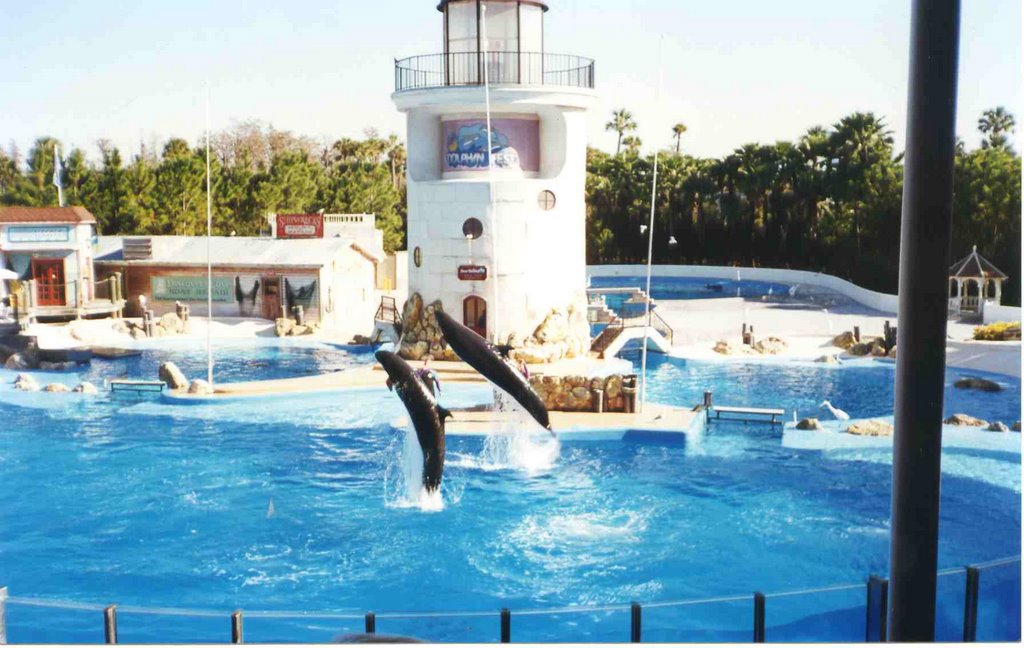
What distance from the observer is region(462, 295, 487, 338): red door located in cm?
1376

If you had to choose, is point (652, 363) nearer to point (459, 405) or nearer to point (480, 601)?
point (459, 405)

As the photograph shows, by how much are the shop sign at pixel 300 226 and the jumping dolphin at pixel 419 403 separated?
1196cm

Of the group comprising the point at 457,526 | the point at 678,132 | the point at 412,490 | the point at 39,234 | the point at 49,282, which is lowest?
the point at 457,526

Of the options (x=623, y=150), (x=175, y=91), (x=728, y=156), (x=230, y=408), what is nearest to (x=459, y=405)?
(x=230, y=408)

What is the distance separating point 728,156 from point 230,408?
14.4 meters

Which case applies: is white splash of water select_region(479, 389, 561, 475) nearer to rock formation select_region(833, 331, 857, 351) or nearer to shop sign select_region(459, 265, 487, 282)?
shop sign select_region(459, 265, 487, 282)

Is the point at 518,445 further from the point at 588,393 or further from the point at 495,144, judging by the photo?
the point at 495,144

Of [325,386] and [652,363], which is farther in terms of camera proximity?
[652,363]

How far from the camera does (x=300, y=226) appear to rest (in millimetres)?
19578

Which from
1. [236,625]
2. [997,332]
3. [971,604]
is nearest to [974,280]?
[997,332]

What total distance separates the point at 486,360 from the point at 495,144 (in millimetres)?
5562

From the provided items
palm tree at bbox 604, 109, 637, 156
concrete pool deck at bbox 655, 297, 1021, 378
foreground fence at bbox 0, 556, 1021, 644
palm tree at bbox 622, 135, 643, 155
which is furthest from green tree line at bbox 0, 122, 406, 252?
foreground fence at bbox 0, 556, 1021, 644

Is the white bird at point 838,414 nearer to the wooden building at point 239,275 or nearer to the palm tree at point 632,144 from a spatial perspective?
the wooden building at point 239,275

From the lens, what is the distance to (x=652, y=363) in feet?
50.8
